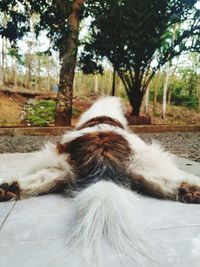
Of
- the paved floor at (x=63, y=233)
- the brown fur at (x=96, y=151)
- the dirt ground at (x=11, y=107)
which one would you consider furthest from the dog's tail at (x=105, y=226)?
the dirt ground at (x=11, y=107)

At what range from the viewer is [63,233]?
1.19 m

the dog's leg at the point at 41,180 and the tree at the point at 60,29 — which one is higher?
the tree at the point at 60,29

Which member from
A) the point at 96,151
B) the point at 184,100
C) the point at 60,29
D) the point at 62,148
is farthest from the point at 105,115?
the point at 184,100

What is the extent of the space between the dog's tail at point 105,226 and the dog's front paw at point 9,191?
1.64 feet

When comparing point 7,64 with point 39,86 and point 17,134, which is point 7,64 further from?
point 17,134

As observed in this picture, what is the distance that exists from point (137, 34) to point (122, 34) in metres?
0.39

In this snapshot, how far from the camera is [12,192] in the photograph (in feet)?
5.38

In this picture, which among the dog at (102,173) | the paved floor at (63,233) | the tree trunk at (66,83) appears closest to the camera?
the paved floor at (63,233)

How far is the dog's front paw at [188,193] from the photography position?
5.23 ft

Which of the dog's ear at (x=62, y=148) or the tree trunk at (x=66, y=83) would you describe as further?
the tree trunk at (x=66, y=83)

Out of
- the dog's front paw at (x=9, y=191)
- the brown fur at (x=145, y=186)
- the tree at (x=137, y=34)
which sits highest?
the tree at (x=137, y=34)

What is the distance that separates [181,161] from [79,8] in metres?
6.25

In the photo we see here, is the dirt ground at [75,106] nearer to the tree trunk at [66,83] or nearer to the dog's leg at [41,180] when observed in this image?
the tree trunk at [66,83]

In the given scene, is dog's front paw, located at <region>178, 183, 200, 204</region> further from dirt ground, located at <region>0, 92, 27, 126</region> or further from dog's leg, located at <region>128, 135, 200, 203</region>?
dirt ground, located at <region>0, 92, 27, 126</region>
